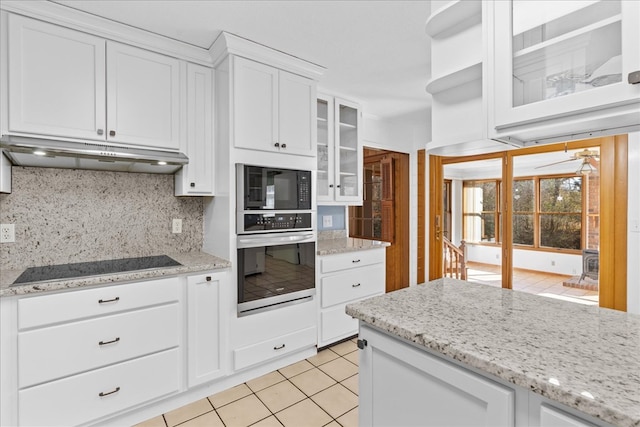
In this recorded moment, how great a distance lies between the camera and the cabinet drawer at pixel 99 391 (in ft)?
5.32

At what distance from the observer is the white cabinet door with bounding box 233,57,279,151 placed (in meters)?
2.26

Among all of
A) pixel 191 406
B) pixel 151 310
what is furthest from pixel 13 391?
pixel 191 406

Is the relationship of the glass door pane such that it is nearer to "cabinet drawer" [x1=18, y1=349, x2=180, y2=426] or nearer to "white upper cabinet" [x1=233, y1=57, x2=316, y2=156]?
"white upper cabinet" [x1=233, y1=57, x2=316, y2=156]

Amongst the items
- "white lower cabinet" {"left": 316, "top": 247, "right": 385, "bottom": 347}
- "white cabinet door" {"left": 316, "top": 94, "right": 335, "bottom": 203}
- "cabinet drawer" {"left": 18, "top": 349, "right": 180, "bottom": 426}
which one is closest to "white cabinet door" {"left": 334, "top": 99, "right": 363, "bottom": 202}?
"white cabinet door" {"left": 316, "top": 94, "right": 335, "bottom": 203}

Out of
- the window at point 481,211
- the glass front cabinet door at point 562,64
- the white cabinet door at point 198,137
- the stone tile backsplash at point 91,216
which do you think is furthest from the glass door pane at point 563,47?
the window at point 481,211

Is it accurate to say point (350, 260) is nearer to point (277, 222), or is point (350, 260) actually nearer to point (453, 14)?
point (277, 222)

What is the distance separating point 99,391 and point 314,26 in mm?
2561

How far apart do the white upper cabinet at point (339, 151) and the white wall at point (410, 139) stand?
2.00ft

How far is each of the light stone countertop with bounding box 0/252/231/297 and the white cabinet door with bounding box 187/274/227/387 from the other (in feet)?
0.26

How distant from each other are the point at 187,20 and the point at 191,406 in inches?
98.0

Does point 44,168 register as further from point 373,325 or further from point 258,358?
point 373,325

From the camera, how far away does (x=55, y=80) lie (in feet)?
6.10

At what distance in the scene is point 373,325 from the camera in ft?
3.71

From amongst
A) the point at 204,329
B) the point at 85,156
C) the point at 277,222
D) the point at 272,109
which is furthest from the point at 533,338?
the point at 85,156
